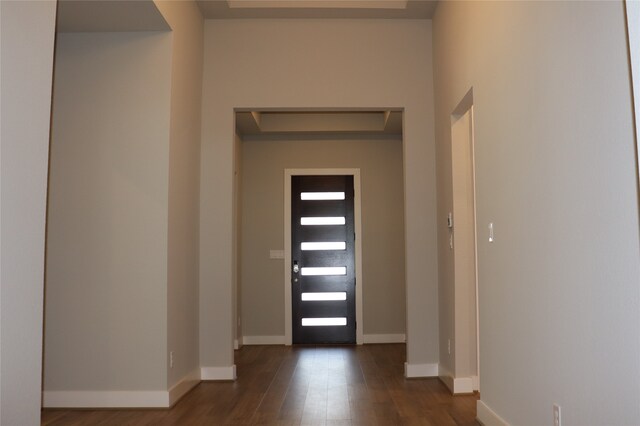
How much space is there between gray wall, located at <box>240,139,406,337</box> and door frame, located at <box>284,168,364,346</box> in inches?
2.2

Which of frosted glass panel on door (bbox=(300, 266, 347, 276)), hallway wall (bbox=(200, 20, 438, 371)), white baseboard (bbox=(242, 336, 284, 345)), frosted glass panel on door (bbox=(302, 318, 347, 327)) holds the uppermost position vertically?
hallway wall (bbox=(200, 20, 438, 371))

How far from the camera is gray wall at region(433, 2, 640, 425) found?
1.85m

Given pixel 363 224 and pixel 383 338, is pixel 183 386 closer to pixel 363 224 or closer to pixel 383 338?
pixel 383 338

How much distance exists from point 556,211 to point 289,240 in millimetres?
5072

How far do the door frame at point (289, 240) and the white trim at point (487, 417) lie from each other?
11.8ft

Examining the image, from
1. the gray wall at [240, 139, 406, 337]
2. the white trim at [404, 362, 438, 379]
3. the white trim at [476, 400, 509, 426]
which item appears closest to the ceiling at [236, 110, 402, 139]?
the gray wall at [240, 139, 406, 337]

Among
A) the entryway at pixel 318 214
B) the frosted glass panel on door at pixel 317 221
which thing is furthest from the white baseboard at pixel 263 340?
the frosted glass panel on door at pixel 317 221

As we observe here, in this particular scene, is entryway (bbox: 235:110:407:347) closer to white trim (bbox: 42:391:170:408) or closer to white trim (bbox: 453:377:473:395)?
white trim (bbox: 453:377:473:395)

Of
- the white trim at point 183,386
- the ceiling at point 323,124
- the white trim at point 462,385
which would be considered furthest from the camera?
the ceiling at point 323,124

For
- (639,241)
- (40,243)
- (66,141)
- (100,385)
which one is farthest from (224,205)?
(639,241)

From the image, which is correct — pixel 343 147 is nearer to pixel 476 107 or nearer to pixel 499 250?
pixel 476 107

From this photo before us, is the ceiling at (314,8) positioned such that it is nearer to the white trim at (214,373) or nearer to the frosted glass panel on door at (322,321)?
the white trim at (214,373)

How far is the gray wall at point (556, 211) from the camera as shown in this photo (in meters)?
1.85

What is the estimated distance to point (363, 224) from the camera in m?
7.27
